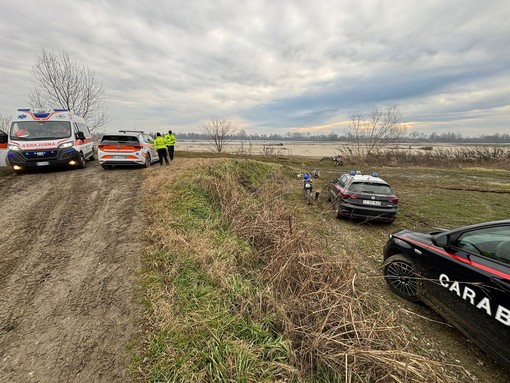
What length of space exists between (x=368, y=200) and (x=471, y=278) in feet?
16.5

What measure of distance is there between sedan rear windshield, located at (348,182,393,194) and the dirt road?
6.57m

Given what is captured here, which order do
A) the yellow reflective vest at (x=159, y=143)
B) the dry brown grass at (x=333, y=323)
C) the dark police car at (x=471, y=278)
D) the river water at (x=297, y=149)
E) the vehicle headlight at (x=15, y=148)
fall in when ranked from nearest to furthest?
the dry brown grass at (x=333, y=323)
the dark police car at (x=471, y=278)
the vehicle headlight at (x=15, y=148)
the yellow reflective vest at (x=159, y=143)
the river water at (x=297, y=149)

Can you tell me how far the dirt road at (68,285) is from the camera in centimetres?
248

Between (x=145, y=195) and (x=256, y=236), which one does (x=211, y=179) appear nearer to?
(x=145, y=195)

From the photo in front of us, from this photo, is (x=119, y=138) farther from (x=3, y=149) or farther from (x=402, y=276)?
(x=402, y=276)

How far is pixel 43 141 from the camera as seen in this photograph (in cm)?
902

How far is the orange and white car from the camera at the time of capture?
9883mm

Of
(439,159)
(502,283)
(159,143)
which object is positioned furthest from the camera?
(439,159)

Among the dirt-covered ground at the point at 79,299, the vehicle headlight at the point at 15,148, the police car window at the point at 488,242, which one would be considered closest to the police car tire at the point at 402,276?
the dirt-covered ground at the point at 79,299

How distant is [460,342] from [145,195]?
737 cm

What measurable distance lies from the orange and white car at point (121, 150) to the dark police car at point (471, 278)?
10072mm

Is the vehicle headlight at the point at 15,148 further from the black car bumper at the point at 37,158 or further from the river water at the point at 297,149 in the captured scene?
the river water at the point at 297,149

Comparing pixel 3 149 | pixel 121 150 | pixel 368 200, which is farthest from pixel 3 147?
pixel 368 200

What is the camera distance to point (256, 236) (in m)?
5.21
